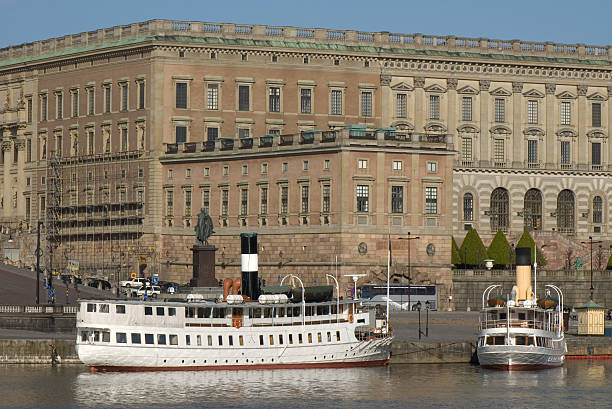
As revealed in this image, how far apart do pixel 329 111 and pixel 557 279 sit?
29.8 metres

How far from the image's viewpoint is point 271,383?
12275cm

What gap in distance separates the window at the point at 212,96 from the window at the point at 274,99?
17.7ft

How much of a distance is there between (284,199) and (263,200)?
117 inches

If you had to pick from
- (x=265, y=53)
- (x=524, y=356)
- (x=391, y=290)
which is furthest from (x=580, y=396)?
(x=265, y=53)

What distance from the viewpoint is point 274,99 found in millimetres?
196875

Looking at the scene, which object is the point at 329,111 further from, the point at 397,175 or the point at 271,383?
the point at 271,383

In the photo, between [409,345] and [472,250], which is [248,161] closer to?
[472,250]

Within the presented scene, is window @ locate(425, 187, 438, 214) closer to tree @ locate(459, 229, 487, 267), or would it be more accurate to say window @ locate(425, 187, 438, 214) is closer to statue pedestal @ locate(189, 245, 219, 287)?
tree @ locate(459, 229, 487, 267)

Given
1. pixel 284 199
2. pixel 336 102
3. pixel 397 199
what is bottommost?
pixel 397 199

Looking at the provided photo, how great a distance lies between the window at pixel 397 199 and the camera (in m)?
176

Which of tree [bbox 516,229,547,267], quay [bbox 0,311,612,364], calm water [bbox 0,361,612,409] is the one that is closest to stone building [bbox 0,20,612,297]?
tree [bbox 516,229,547,267]

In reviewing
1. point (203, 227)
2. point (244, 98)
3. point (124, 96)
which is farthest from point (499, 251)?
point (203, 227)

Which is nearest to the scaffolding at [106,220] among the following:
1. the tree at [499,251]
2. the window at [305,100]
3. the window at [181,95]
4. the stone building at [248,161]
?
the stone building at [248,161]

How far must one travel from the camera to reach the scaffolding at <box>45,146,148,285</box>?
19112cm
